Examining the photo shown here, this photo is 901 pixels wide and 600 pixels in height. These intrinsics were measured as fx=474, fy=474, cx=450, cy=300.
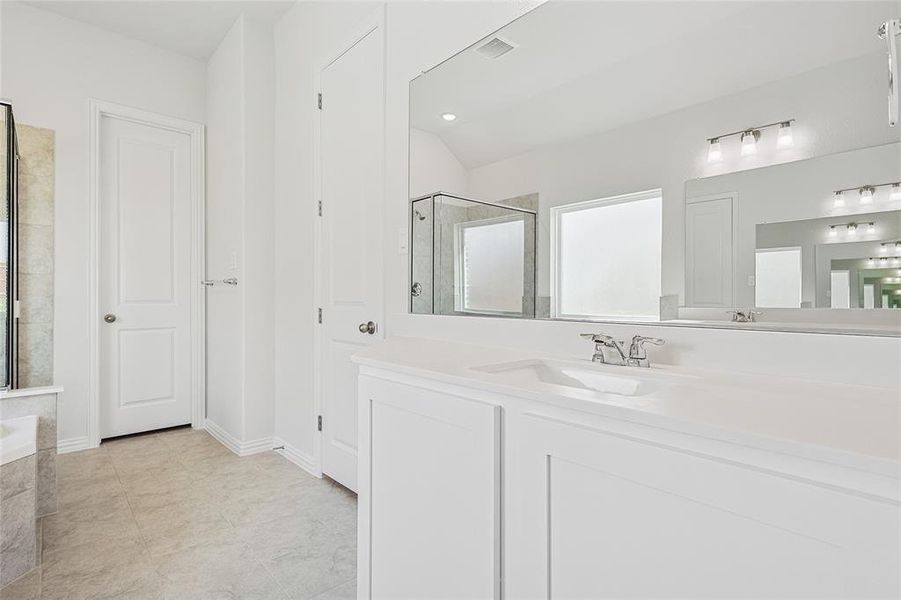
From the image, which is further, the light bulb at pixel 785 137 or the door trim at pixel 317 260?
the door trim at pixel 317 260

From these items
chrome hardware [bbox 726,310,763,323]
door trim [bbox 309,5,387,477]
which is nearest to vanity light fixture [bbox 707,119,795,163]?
chrome hardware [bbox 726,310,763,323]

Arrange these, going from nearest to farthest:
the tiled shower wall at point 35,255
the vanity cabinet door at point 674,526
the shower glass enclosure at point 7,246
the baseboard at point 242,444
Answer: the vanity cabinet door at point 674,526 < the shower glass enclosure at point 7,246 < the tiled shower wall at point 35,255 < the baseboard at point 242,444

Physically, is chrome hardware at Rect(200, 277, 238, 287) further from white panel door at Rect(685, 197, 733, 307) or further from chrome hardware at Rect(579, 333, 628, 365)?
white panel door at Rect(685, 197, 733, 307)

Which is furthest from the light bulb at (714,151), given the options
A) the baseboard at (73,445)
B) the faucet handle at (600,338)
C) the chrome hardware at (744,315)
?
the baseboard at (73,445)

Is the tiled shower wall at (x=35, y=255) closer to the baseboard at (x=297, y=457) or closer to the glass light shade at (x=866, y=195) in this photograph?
the baseboard at (x=297, y=457)

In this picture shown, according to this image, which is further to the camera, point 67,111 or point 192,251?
point 192,251

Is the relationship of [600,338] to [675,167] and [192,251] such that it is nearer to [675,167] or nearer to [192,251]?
[675,167]

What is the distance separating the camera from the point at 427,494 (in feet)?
3.61

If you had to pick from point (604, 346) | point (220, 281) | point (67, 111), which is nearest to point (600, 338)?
point (604, 346)

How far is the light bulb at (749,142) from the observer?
3.50 feet

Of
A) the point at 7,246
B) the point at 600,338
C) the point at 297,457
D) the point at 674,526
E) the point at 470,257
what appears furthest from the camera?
the point at 297,457

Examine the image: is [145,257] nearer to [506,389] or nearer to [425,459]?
[425,459]

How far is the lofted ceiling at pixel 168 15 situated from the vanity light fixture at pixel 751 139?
2.74m

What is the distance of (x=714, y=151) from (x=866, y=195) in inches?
12.5
